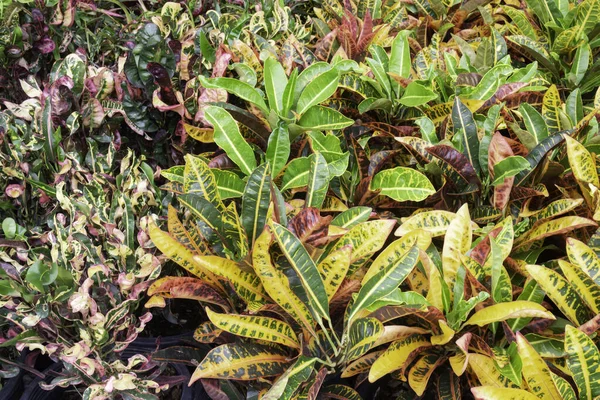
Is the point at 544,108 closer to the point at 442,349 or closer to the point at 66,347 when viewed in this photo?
the point at 442,349

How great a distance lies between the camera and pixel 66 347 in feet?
3.56

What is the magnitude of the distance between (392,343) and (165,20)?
1135mm

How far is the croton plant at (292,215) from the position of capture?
98cm

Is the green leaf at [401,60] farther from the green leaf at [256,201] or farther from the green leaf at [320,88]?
the green leaf at [256,201]

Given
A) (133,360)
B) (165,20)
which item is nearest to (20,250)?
(133,360)

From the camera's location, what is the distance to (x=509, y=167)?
118 centimetres

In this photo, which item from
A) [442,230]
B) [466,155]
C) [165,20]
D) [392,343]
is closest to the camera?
[392,343]

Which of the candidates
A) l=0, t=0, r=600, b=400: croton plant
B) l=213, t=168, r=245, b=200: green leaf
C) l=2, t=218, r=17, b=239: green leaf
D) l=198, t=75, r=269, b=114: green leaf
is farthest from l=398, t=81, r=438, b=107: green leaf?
l=2, t=218, r=17, b=239: green leaf

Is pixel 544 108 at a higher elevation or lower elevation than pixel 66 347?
higher

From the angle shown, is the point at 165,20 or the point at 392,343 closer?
the point at 392,343

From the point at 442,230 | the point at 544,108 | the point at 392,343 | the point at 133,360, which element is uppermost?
the point at 544,108

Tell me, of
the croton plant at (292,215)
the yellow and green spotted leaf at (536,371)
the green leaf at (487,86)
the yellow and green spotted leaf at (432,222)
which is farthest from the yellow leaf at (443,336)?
the green leaf at (487,86)

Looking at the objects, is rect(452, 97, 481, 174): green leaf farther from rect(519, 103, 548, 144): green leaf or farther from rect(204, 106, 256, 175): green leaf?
rect(204, 106, 256, 175): green leaf

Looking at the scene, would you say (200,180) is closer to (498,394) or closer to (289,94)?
(289,94)
